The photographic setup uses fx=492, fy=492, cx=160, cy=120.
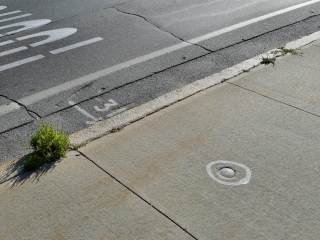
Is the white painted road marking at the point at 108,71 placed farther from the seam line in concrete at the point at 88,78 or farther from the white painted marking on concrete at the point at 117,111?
the white painted marking on concrete at the point at 117,111

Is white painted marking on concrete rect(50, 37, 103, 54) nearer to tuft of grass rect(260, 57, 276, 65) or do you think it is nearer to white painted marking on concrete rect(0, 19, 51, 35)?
white painted marking on concrete rect(0, 19, 51, 35)

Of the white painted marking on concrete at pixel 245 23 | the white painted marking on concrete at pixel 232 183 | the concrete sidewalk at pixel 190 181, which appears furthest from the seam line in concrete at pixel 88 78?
the white painted marking on concrete at pixel 232 183

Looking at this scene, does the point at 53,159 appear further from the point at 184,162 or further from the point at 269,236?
the point at 269,236

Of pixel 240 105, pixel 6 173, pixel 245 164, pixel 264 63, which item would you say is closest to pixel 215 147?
pixel 245 164

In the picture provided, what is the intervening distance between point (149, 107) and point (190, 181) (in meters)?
1.57

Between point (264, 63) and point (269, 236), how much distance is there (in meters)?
3.52

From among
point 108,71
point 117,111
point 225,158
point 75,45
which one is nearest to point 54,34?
point 75,45

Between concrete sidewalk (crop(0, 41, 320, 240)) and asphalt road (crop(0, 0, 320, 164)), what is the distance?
2.44 feet

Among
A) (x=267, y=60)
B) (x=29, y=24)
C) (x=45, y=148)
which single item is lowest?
(x=29, y=24)

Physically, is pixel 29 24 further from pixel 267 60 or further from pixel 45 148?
pixel 45 148

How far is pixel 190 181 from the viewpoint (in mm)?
4270

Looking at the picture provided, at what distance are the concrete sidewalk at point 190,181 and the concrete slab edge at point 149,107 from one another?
12cm

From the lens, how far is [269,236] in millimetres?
3666

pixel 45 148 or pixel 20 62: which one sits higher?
pixel 45 148
